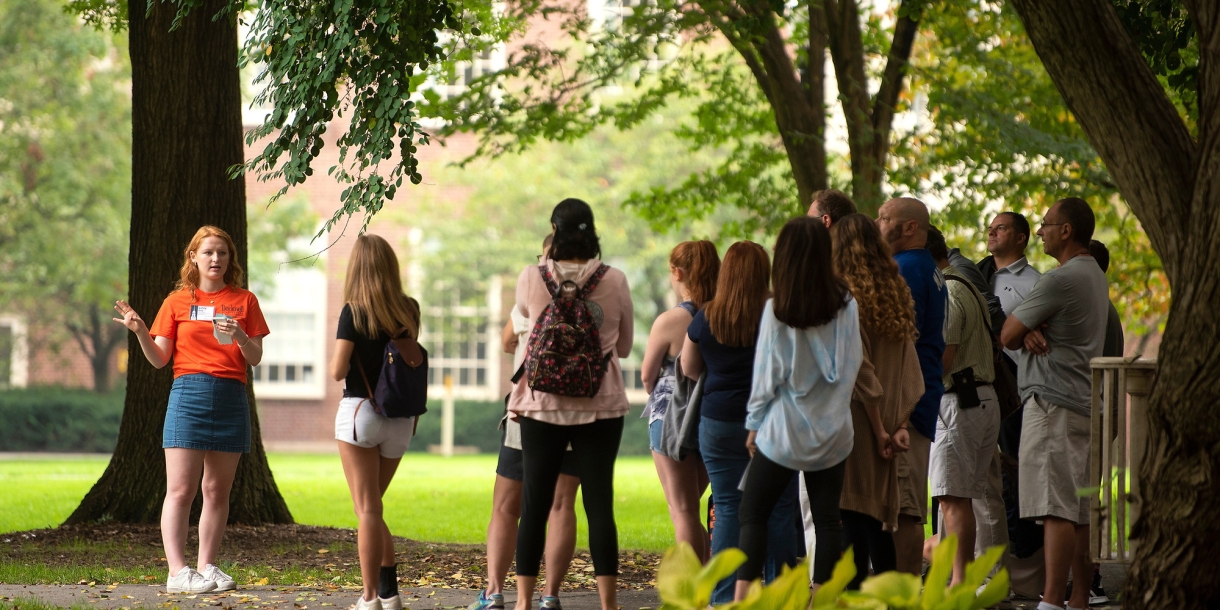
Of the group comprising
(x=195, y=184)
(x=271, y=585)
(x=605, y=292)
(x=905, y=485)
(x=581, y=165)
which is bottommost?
(x=271, y=585)

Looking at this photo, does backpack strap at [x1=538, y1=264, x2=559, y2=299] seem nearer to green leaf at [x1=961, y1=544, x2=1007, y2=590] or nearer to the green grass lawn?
green leaf at [x1=961, y1=544, x2=1007, y2=590]

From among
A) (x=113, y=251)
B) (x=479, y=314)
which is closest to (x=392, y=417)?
(x=113, y=251)

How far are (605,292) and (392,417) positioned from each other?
1199 millimetres

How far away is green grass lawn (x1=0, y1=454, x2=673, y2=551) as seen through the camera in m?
12.4

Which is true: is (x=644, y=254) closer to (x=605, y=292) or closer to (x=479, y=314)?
(x=479, y=314)

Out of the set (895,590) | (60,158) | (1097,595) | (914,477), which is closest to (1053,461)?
(914,477)

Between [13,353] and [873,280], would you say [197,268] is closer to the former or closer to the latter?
[873,280]

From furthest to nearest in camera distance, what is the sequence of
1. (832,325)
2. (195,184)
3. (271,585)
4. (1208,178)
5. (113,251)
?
(113,251) < (195,184) < (271,585) < (832,325) < (1208,178)

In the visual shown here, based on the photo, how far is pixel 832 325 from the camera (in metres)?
4.96

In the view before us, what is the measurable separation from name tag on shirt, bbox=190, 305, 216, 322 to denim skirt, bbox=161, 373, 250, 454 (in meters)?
0.32

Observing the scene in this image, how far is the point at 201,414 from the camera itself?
6.79m

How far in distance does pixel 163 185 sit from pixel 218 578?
3612mm

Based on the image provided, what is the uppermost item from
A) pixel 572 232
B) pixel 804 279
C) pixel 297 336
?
pixel 297 336

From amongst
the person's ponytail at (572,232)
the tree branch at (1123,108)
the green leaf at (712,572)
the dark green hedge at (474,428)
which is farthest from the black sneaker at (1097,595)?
the dark green hedge at (474,428)
